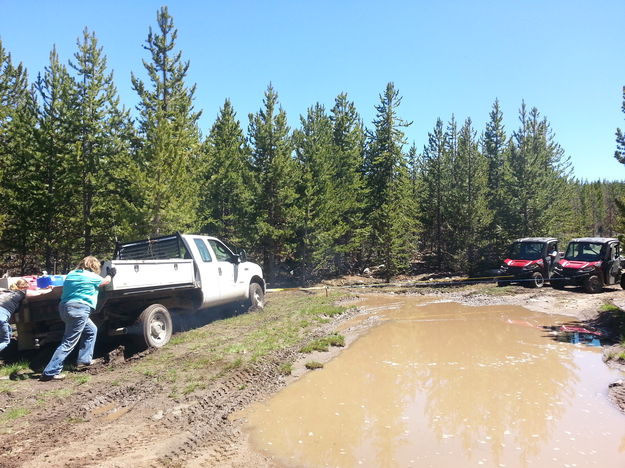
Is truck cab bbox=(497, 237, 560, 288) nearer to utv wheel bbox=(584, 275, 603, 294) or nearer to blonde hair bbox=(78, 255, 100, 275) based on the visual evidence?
utv wheel bbox=(584, 275, 603, 294)

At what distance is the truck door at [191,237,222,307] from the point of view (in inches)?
376

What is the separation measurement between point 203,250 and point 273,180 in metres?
15.3

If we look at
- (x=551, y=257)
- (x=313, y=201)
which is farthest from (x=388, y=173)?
(x=551, y=257)

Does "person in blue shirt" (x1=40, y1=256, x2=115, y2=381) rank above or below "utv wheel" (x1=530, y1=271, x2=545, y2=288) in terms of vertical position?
above

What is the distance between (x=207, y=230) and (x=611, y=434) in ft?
76.1

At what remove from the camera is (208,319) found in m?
11.3

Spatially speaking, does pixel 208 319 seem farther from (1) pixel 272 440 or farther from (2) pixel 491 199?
(2) pixel 491 199

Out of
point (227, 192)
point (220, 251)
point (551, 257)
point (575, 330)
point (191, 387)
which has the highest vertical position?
point (227, 192)

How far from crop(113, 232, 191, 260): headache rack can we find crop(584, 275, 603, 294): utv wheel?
54.9 feet

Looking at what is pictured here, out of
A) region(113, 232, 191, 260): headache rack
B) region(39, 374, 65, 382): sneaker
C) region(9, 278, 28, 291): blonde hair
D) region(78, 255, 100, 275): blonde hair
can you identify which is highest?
region(113, 232, 191, 260): headache rack

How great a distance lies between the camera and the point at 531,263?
1931cm

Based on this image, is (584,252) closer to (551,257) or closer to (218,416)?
(551,257)

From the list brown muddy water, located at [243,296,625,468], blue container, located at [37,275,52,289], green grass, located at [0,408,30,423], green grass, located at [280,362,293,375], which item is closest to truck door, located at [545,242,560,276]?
brown muddy water, located at [243,296,625,468]

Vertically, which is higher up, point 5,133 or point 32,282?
point 5,133
